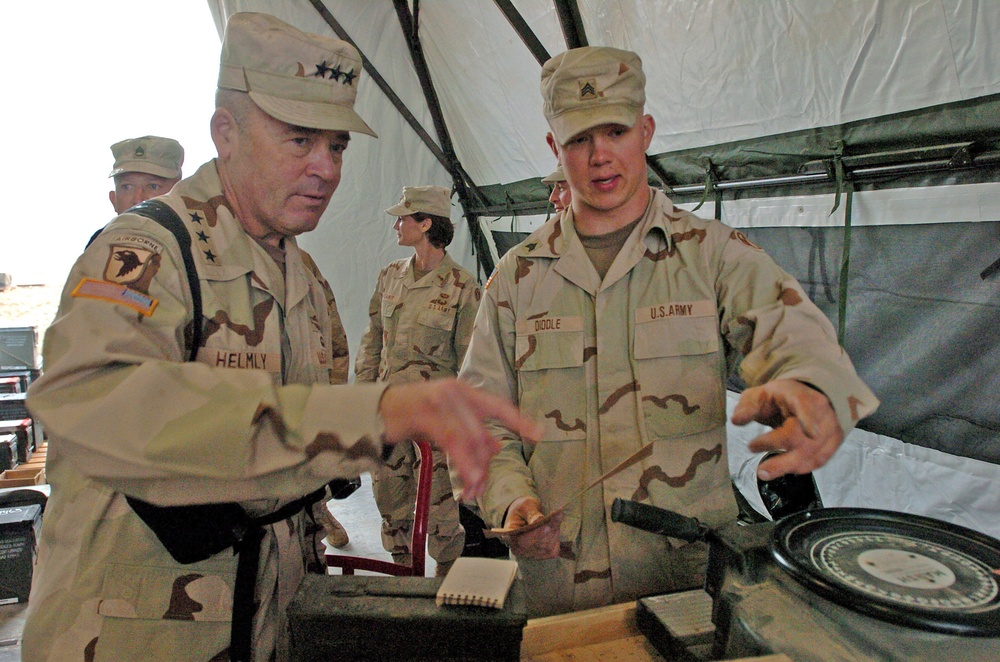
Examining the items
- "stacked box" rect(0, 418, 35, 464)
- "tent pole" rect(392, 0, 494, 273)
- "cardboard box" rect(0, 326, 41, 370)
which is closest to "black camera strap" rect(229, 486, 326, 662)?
"stacked box" rect(0, 418, 35, 464)

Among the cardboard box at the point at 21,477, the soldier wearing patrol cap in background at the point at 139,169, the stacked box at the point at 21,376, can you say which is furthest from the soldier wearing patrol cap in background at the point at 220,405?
the stacked box at the point at 21,376

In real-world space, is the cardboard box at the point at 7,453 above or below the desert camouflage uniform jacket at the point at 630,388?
below

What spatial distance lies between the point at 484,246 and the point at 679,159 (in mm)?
2558

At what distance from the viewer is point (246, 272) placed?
1018 mm

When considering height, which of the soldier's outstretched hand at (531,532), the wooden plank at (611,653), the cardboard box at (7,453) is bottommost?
the cardboard box at (7,453)

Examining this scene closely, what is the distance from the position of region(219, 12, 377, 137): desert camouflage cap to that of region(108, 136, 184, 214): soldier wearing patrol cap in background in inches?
81.4

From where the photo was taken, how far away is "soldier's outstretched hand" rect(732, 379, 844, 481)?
76cm

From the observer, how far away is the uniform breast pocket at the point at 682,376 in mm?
1315

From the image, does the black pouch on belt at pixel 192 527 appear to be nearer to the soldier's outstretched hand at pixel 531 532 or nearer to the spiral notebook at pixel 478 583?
the spiral notebook at pixel 478 583

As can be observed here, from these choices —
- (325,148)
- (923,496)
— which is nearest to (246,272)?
Answer: (325,148)

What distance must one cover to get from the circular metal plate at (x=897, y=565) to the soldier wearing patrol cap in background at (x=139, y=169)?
2.88 meters

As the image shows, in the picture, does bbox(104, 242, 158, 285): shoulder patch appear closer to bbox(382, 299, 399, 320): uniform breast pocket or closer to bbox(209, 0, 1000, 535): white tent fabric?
bbox(209, 0, 1000, 535): white tent fabric

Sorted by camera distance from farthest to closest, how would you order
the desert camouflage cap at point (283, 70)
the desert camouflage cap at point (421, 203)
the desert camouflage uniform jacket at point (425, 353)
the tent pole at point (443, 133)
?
the tent pole at point (443, 133)
the desert camouflage cap at point (421, 203)
the desert camouflage uniform jacket at point (425, 353)
the desert camouflage cap at point (283, 70)

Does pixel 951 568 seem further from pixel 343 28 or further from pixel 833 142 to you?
pixel 343 28
